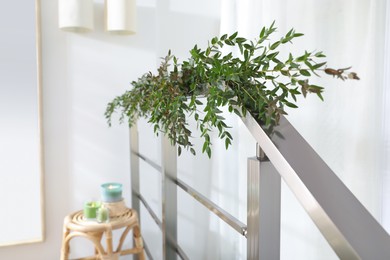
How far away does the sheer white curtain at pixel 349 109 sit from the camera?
1.22m

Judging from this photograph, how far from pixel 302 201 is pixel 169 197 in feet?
2.77

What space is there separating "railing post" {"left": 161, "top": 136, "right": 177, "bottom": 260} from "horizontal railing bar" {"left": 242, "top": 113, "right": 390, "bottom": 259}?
71 cm

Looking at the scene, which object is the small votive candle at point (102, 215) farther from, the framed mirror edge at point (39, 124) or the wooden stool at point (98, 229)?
the framed mirror edge at point (39, 124)

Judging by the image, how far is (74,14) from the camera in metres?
1.77

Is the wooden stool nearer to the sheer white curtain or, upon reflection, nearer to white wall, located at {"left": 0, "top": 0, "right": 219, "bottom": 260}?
white wall, located at {"left": 0, "top": 0, "right": 219, "bottom": 260}

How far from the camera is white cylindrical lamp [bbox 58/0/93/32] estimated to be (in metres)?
1.77

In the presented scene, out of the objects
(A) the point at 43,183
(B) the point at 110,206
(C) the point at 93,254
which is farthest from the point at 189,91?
(C) the point at 93,254

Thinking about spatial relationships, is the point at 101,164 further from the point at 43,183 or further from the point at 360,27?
the point at 360,27

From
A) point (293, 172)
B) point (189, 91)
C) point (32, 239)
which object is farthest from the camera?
point (32, 239)

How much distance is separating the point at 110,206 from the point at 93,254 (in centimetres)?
59

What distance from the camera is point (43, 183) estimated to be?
193 centimetres

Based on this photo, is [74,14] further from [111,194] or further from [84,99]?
[111,194]

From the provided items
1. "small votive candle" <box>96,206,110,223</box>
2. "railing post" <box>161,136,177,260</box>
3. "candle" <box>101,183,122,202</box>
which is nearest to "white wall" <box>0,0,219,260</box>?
"candle" <box>101,183,122,202</box>

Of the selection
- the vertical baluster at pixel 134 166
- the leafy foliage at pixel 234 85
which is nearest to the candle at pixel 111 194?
the vertical baluster at pixel 134 166
